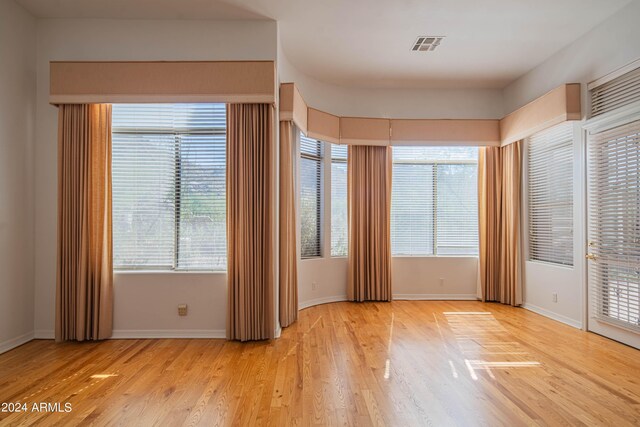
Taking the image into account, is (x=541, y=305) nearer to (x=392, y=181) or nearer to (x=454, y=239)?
(x=454, y=239)

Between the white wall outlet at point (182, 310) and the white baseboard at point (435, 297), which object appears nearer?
the white wall outlet at point (182, 310)

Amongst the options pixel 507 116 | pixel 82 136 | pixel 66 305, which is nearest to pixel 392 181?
pixel 507 116

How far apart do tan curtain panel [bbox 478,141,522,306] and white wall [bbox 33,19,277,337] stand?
382cm

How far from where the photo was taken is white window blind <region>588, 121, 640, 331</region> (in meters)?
3.55

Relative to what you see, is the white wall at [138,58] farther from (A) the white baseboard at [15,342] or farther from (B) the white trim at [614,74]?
(B) the white trim at [614,74]

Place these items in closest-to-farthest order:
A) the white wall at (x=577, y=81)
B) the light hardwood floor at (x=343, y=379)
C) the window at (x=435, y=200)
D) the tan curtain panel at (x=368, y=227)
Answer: the light hardwood floor at (x=343, y=379)
the white wall at (x=577, y=81)
the tan curtain panel at (x=368, y=227)
the window at (x=435, y=200)

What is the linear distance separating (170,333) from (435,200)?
174 inches

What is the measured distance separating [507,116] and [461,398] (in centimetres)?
445

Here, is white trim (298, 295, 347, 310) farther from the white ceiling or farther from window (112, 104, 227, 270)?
the white ceiling

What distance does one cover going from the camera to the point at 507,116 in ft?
18.0

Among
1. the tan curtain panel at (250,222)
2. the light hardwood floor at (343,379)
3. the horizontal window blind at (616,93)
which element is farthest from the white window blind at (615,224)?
the tan curtain panel at (250,222)

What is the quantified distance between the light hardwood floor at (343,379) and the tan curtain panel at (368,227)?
1.43m

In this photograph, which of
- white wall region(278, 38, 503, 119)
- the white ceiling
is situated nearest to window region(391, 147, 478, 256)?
white wall region(278, 38, 503, 119)

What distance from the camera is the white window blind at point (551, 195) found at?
14.9ft
